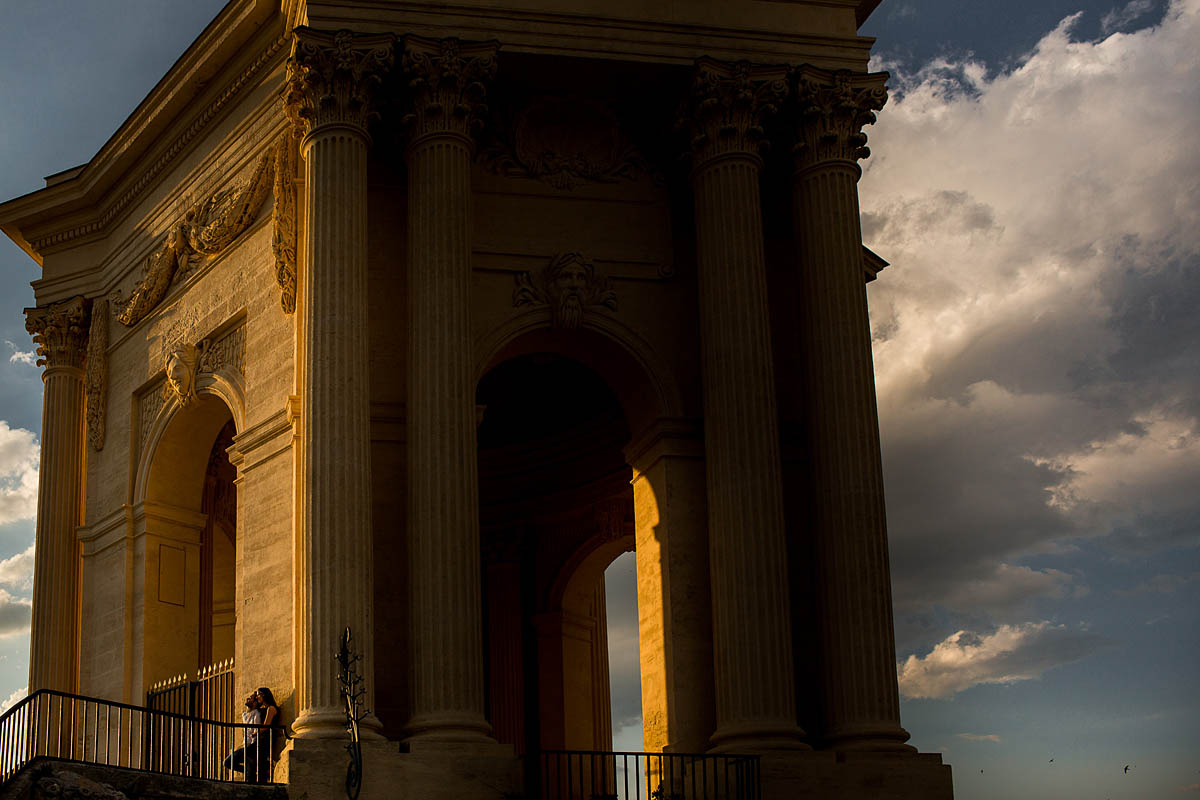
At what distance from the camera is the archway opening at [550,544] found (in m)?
34.7

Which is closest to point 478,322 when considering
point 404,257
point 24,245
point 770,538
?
point 404,257

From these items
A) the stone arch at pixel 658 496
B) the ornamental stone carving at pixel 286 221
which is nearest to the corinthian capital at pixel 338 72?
the ornamental stone carving at pixel 286 221

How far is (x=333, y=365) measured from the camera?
22.9 m

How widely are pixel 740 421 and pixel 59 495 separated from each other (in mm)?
14293

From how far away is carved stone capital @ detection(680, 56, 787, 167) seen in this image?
25469mm

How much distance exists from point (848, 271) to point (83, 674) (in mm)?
15526

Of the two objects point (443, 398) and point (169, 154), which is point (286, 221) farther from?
point (169, 154)

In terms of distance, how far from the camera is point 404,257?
2522cm

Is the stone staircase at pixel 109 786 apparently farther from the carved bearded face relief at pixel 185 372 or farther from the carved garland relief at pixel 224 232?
the carved bearded face relief at pixel 185 372

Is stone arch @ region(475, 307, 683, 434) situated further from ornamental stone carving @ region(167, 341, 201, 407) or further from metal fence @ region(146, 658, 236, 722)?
metal fence @ region(146, 658, 236, 722)

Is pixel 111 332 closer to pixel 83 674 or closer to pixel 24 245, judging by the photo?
pixel 24 245

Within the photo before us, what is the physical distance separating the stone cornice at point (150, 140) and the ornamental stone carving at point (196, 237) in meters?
1.55

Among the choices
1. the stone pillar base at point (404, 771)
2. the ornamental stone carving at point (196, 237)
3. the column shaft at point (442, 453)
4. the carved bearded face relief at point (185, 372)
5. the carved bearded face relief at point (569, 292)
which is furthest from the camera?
the carved bearded face relief at point (185, 372)

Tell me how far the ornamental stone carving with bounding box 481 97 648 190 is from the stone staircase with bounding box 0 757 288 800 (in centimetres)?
1069
